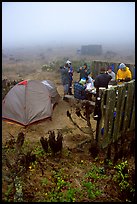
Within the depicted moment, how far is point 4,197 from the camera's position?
182 inches

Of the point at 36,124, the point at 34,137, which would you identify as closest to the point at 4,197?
the point at 34,137

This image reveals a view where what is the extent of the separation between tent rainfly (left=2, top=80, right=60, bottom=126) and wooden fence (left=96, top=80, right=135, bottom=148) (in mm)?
2704

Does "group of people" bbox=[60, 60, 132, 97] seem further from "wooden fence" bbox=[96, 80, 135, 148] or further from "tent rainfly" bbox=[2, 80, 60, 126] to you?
"tent rainfly" bbox=[2, 80, 60, 126]

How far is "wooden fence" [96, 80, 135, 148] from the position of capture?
604 cm

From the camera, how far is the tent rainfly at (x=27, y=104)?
8086mm

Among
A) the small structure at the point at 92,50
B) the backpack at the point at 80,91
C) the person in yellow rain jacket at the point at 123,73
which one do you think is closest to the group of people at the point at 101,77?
the person in yellow rain jacket at the point at 123,73

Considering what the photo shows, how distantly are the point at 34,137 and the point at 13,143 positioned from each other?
2.56 feet

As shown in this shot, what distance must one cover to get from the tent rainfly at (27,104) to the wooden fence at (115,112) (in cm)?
270

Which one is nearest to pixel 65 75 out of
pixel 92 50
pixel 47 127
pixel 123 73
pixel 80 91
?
pixel 80 91

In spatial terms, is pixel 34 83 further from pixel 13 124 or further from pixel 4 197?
pixel 4 197

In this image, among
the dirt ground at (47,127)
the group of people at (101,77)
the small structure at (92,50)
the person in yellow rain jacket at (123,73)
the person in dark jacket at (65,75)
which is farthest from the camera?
the small structure at (92,50)

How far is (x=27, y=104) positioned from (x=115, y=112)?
127 inches

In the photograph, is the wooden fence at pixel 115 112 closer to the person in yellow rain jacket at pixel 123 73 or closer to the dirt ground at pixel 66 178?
the dirt ground at pixel 66 178

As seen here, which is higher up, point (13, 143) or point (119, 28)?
point (119, 28)
